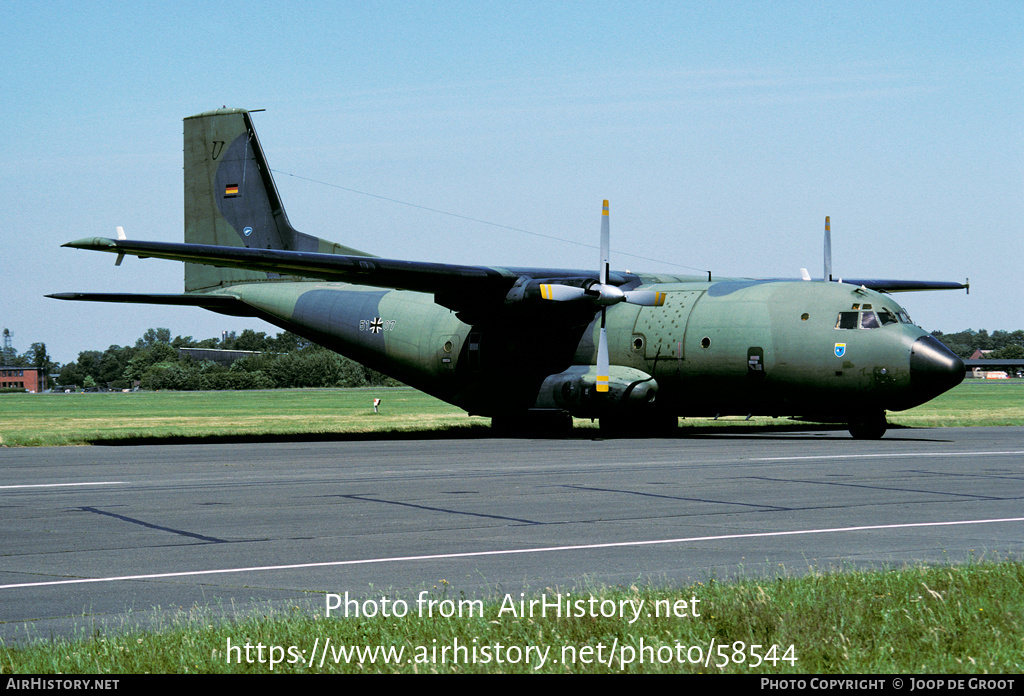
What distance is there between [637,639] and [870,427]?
2380 centimetres

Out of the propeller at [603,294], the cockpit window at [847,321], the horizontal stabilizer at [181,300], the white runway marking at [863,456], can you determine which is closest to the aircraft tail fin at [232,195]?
the horizontal stabilizer at [181,300]

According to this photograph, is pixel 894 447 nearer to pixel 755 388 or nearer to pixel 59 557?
pixel 755 388

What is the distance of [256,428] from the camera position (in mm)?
40000

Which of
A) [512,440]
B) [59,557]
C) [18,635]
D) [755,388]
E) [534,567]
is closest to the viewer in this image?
[18,635]

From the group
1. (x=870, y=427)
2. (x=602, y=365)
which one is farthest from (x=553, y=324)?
(x=870, y=427)

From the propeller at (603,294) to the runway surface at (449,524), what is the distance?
6.41m

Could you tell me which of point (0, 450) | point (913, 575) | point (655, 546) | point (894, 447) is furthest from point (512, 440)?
point (913, 575)

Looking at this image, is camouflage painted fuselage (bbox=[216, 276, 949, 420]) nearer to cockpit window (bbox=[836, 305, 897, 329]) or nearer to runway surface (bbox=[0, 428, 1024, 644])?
cockpit window (bbox=[836, 305, 897, 329])

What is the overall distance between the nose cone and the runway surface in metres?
3.56

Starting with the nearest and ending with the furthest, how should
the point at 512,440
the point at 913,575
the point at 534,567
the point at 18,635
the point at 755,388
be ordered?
the point at 18,635 → the point at 913,575 → the point at 534,567 → the point at 755,388 → the point at 512,440

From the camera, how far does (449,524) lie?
12.8 m

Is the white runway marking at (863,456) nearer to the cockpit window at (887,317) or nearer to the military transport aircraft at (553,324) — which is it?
the military transport aircraft at (553,324)

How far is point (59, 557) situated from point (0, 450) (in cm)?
1784

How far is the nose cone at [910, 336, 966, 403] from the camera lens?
26.4m
